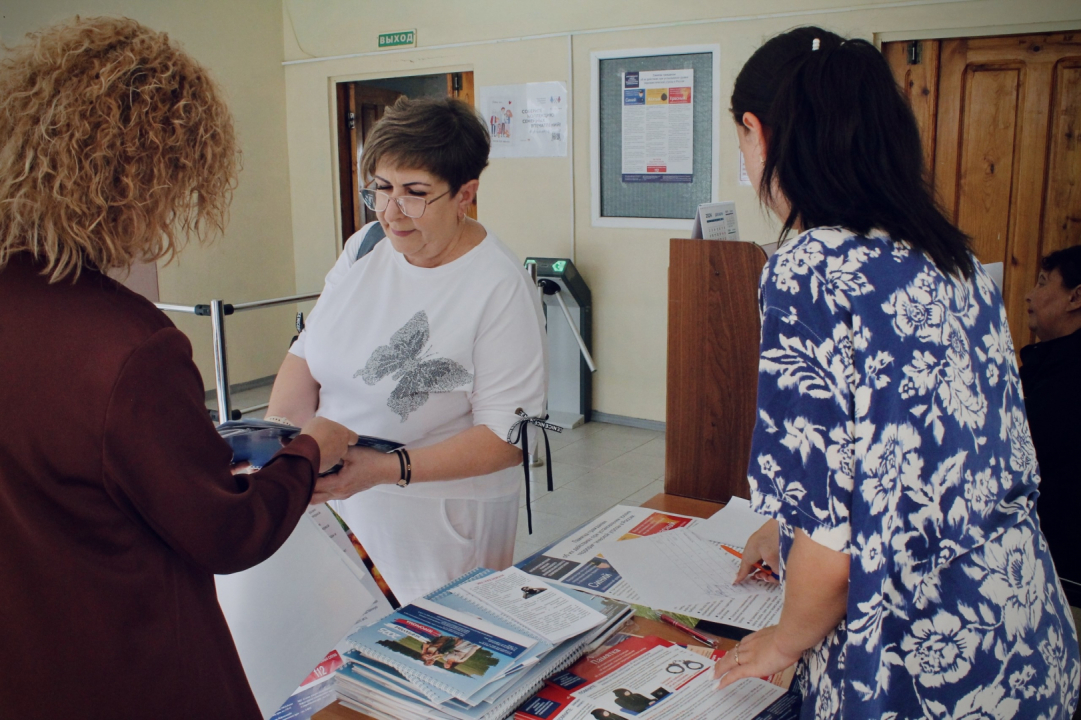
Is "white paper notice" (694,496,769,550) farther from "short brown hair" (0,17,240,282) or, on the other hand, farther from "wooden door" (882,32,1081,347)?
"wooden door" (882,32,1081,347)

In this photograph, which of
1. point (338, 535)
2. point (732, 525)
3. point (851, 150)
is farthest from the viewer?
point (732, 525)

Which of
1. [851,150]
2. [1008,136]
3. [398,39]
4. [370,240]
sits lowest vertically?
[370,240]

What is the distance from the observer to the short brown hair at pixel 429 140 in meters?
1.46

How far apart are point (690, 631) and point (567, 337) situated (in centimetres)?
366

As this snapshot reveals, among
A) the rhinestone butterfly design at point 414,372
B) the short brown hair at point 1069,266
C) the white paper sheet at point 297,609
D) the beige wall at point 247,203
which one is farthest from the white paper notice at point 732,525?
the beige wall at point 247,203

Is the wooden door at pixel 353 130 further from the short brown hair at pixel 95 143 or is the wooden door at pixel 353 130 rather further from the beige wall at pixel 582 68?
the short brown hair at pixel 95 143

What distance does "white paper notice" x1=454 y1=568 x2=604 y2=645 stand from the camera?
1.10 m

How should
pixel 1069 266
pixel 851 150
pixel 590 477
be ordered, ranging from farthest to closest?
pixel 590 477 → pixel 1069 266 → pixel 851 150

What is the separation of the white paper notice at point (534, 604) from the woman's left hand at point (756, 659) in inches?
7.2

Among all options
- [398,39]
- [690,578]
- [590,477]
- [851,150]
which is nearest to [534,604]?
[690,578]

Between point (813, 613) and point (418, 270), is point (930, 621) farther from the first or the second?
point (418, 270)

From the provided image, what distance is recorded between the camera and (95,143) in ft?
2.57

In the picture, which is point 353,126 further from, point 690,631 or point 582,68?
point 690,631

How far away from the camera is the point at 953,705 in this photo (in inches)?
33.5
